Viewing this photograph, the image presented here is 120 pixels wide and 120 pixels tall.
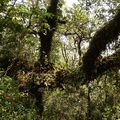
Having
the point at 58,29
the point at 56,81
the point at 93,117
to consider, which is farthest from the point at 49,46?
the point at 93,117

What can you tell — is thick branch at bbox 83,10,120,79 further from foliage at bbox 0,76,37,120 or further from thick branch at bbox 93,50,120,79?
foliage at bbox 0,76,37,120

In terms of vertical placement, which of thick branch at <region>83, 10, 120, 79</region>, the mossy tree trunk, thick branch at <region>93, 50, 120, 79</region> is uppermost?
the mossy tree trunk

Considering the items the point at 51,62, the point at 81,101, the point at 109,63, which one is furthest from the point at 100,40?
the point at 81,101

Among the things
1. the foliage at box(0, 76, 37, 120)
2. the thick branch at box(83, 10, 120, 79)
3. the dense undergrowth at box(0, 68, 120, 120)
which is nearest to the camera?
the foliage at box(0, 76, 37, 120)

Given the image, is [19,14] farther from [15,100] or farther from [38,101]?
[38,101]

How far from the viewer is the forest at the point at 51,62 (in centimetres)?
955

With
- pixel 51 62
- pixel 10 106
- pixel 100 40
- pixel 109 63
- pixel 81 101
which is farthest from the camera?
pixel 81 101

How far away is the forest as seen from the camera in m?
9.55

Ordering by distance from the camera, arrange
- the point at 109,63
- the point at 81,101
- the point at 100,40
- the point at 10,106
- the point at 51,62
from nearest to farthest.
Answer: the point at 10,106, the point at 100,40, the point at 109,63, the point at 51,62, the point at 81,101

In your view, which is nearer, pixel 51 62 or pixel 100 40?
pixel 100 40

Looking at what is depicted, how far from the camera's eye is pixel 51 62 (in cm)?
1463

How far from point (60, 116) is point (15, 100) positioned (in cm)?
910

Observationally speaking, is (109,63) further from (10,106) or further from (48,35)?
(10,106)

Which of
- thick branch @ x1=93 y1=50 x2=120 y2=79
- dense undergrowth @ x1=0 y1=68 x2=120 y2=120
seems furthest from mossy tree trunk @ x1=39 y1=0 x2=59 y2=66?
thick branch @ x1=93 y1=50 x2=120 y2=79
